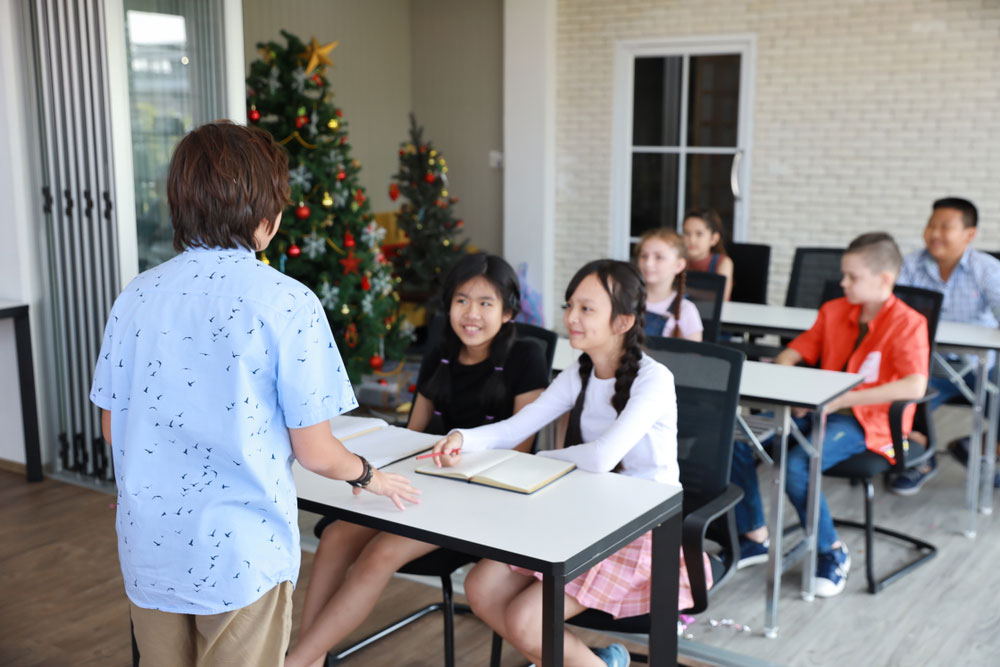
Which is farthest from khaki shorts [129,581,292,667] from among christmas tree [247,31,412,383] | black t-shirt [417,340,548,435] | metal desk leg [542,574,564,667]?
christmas tree [247,31,412,383]

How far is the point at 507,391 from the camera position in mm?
2863

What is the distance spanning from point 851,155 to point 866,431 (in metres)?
3.87

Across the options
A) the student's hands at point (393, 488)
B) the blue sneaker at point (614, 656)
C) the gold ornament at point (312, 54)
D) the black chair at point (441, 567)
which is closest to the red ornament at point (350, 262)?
the gold ornament at point (312, 54)

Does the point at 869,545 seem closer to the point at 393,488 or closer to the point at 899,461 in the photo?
the point at 899,461

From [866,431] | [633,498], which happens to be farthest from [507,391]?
[866,431]

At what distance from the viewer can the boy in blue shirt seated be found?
181 inches

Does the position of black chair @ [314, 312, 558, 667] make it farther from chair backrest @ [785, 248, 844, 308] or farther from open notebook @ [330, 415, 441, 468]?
chair backrest @ [785, 248, 844, 308]

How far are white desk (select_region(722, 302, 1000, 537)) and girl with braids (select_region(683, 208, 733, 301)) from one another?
403mm

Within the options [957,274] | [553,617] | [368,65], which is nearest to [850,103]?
[957,274]

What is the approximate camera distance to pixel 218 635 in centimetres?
176

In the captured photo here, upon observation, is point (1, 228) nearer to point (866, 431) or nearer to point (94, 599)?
point (94, 599)

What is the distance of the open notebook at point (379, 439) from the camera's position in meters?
2.54

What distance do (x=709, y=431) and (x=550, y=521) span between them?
80 centimetres

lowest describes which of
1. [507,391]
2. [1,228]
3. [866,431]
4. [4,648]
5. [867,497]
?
[4,648]
